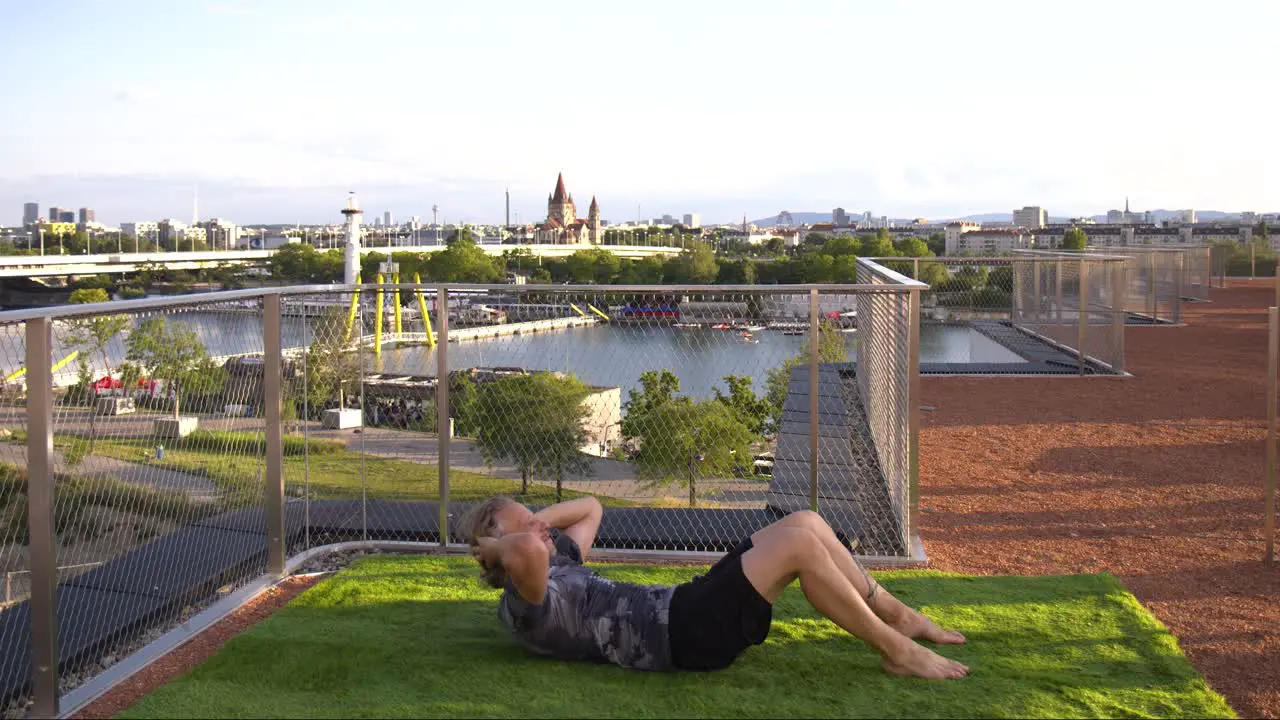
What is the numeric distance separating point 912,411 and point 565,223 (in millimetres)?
166181

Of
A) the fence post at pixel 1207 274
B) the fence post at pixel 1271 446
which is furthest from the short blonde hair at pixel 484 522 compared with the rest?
the fence post at pixel 1207 274

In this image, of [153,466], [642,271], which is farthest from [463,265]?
[153,466]

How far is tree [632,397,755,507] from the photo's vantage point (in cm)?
648

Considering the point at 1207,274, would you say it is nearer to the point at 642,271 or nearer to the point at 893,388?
the point at 893,388

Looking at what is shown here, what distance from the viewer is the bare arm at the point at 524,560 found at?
11.6 feet

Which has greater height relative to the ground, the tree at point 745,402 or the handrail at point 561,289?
the handrail at point 561,289

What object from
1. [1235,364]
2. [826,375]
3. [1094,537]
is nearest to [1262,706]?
[1094,537]

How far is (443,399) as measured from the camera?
5594 mm

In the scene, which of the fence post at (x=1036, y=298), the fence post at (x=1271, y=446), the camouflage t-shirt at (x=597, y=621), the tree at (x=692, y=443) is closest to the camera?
the camouflage t-shirt at (x=597, y=621)

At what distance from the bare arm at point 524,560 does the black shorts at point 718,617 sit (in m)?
0.42

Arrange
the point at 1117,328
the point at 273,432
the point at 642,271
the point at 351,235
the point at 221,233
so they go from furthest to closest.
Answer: the point at 221,233 < the point at 642,271 < the point at 351,235 < the point at 1117,328 < the point at 273,432

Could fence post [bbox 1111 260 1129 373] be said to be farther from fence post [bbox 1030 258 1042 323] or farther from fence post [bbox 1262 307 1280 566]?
fence post [bbox 1262 307 1280 566]

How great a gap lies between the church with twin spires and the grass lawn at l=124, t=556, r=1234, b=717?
149 m

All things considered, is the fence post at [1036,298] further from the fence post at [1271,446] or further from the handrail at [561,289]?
the handrail at [561,289]
